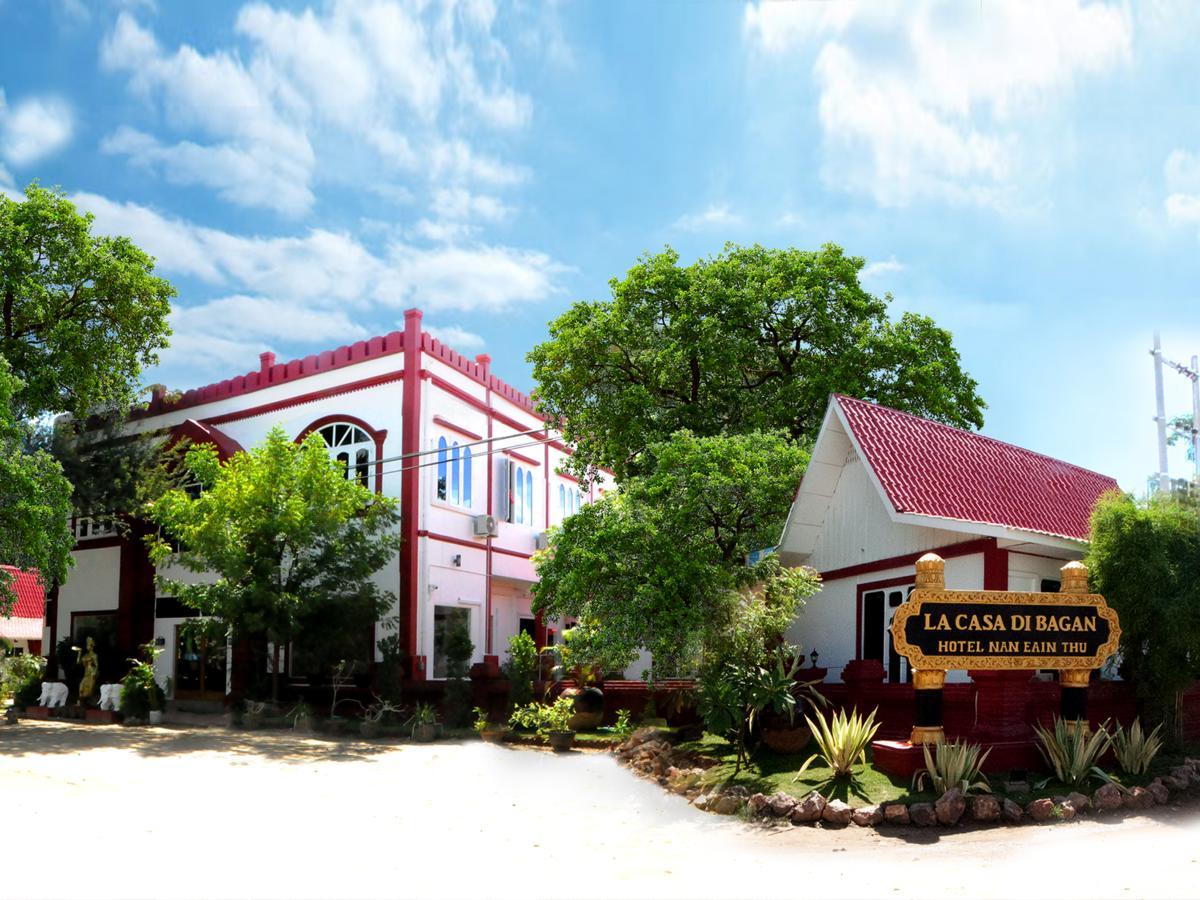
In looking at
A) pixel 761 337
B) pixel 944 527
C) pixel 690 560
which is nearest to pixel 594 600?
pixel 690 560

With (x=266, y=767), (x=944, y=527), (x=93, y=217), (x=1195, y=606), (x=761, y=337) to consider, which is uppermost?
(x=93, y=217)

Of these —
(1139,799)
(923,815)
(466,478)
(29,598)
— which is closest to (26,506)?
(466,478)

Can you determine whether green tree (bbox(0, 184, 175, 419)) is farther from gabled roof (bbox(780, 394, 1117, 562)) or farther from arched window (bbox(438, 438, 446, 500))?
gabled roof (bbox(780, 394, 1117, 562))

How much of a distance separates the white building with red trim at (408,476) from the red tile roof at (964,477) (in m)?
8.96

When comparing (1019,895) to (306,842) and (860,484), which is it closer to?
(306,842)

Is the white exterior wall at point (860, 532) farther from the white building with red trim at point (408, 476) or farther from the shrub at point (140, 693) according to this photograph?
the shrub at point (140, 693)

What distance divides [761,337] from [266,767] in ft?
44.4

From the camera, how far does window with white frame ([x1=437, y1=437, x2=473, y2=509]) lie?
24.5m

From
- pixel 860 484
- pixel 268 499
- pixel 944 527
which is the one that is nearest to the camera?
pixel 944 527

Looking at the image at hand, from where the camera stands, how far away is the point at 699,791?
12617mm

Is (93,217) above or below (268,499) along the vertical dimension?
above

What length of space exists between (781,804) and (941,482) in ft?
20.0

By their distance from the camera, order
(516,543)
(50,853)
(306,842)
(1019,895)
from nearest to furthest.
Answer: (1019,895)
(50,853)
(306,842)
(516,543)

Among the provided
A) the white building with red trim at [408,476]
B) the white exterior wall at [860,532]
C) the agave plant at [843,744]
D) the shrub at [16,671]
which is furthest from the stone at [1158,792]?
the shrub at [16,671]
